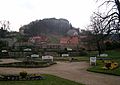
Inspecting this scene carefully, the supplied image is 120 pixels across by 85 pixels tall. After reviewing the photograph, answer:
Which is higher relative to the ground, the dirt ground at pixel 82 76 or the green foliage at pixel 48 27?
the green foliage at pixel 48 27

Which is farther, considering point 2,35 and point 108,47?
point 2,35

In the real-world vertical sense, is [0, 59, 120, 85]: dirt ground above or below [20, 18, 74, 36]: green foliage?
below

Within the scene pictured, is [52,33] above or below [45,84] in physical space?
above

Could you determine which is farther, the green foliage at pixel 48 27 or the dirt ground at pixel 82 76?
the green foliage at pixel 48 27

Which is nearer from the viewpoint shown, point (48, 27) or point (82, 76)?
point (82, 76)

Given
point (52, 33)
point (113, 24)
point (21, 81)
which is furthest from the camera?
point (52, 33)

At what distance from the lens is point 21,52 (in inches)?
2221

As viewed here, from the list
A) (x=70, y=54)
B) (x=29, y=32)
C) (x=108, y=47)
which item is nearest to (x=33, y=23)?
(x=29, y=32)

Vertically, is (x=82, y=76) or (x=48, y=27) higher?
(x=48, y=27)

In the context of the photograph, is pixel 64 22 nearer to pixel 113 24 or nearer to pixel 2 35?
pixel 2 35

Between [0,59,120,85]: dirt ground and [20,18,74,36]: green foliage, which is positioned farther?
[20,18,74,36]: green foliage

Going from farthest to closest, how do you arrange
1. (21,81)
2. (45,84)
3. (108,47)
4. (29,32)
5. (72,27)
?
(72,27) → (29,32) → (108,47) → (21,81) → (45,84)

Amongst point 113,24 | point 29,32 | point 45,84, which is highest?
point 29,32

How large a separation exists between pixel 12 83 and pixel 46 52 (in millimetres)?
41114
